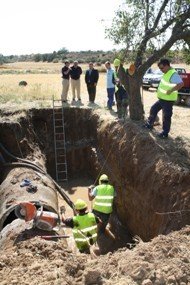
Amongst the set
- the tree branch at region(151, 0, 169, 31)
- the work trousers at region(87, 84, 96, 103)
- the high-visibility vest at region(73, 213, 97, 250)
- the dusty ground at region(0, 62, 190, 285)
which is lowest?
the high-visibility vest at region(73, 213, 97, 250)

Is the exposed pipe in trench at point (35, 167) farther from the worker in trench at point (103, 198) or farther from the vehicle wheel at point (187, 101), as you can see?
the vehicle wheel at point (187, 101)

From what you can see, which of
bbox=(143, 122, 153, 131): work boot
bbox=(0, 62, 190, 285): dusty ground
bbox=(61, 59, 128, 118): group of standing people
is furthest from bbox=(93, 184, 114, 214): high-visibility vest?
bbox=(61, 59, 128, 118): group of standing people

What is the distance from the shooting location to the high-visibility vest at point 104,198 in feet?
35.6

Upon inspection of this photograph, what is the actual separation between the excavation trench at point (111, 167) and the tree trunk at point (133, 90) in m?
0.69

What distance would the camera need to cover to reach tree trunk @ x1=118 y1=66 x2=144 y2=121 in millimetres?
14118

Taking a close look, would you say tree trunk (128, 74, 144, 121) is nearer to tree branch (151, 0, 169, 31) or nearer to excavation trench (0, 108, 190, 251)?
excavation trench (0, 108, 190, 251)

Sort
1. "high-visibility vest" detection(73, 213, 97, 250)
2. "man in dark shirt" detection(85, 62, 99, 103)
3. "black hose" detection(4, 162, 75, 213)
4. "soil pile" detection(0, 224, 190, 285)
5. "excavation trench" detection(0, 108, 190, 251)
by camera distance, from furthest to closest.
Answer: "man in dark shirt" detection(85, 62, 99, 103) < "black hose" detection(4, 162, 75, 213) < "excavation trench" detection(0, 108, 190, 251) < "high-visibility vest" detection(73, 213, 97, 250) < "soil pile" detection(0, 224, 190, 285)

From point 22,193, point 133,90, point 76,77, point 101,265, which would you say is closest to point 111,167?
point 133,90

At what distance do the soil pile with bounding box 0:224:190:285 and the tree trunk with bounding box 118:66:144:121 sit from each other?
7689 mm

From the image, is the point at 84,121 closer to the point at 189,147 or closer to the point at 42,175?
the point at 42,175

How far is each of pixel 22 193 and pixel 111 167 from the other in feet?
13.4

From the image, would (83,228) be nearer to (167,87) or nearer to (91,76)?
(167,87)

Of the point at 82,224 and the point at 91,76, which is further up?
the point at 91,76

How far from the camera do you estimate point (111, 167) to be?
14.7 metres
